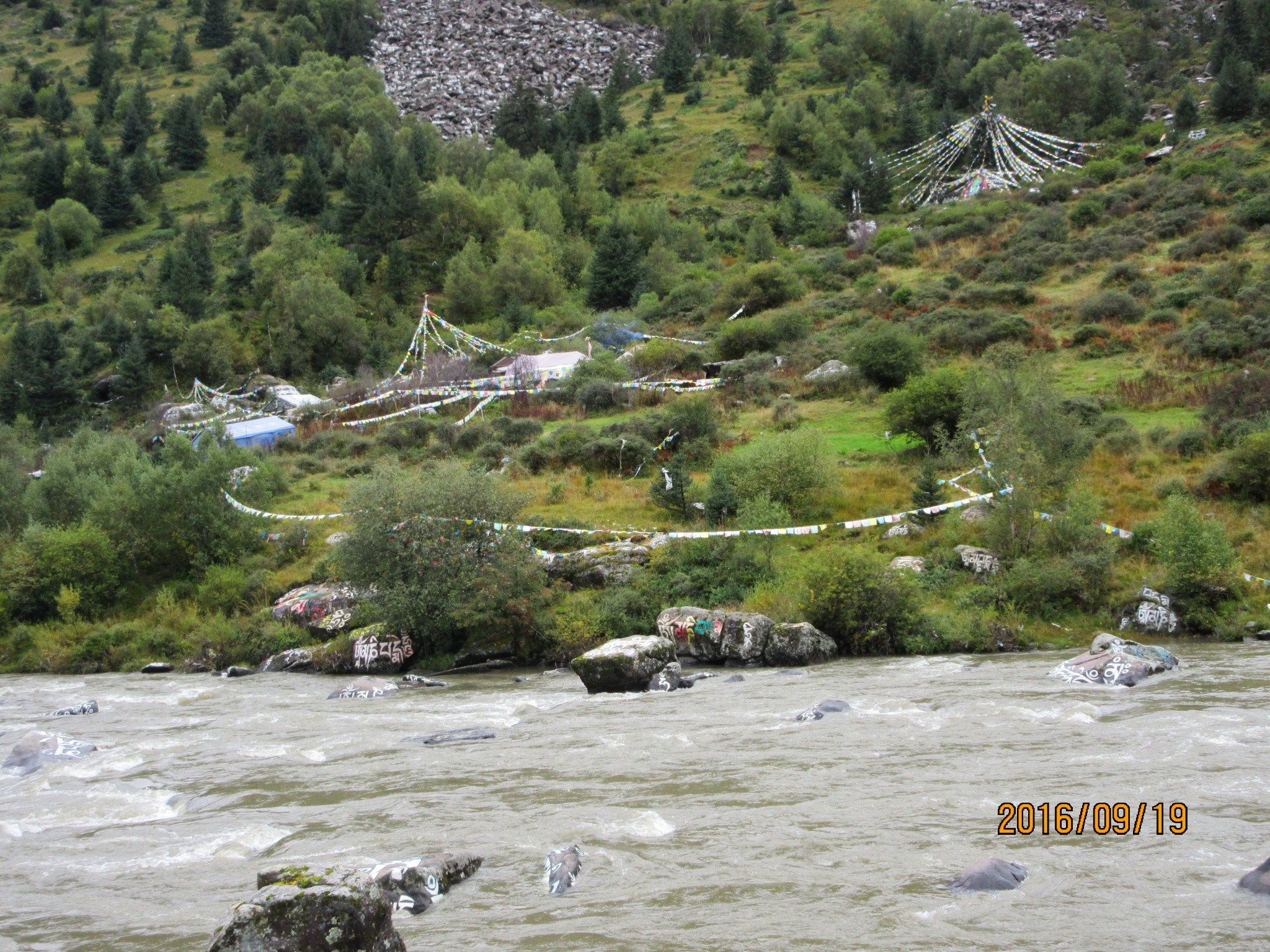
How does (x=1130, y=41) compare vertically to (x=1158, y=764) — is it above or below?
above

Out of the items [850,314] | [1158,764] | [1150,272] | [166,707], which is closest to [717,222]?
[850,314]

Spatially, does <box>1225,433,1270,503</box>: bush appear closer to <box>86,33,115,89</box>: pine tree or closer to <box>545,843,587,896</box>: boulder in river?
<box>545,843,587,896</box>: boulder in river

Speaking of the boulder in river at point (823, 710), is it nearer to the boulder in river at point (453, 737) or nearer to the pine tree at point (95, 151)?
the boulder in river at point (453, 737)

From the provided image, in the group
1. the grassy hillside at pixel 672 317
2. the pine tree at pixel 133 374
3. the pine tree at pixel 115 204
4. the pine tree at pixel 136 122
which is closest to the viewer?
the grassy hillside at pixel 672 317

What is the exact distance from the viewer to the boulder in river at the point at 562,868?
906cm

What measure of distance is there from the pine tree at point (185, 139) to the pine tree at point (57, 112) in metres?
16.2

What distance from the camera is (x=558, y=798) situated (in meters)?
11.9

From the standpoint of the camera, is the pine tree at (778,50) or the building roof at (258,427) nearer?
the building roof at (258,427)

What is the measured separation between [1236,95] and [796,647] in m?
76.8

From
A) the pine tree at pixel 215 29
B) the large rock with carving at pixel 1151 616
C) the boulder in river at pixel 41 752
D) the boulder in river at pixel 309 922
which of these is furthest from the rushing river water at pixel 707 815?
the pine tree at pixel 215 29

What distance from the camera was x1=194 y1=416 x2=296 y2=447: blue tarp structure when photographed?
48.9m

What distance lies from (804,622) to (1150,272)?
38.4 m

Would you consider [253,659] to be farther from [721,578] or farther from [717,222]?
[717,222]

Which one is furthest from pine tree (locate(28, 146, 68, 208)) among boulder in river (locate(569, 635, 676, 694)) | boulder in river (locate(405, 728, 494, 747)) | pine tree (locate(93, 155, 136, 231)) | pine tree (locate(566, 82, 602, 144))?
boulder in river (locate(405, 728, 494, 747))
